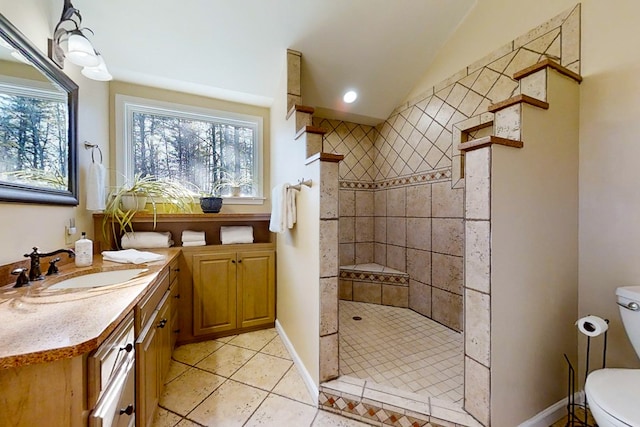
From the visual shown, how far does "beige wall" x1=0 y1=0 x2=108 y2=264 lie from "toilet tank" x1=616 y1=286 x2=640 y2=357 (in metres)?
2.94

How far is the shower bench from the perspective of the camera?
9.88ft

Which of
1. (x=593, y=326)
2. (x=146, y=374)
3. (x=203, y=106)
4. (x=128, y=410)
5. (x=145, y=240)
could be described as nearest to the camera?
(x=128, y=410)

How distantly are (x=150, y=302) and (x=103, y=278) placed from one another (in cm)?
42

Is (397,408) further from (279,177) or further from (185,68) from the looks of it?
(185,68)

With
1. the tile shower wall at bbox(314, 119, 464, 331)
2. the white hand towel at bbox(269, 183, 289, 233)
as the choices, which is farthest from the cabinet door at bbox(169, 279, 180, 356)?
the tile shower wall at bbox(314, 119, 464, 331)

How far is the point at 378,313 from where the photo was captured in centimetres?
288

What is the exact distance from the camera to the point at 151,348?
131 centimetres

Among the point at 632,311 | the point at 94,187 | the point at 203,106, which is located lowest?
the point at 632,311

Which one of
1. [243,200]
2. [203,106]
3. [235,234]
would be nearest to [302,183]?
[235,234]

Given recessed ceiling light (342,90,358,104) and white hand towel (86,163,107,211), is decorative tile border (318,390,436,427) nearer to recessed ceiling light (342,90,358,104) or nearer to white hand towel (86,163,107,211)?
white hand towel (86,163,107,211)

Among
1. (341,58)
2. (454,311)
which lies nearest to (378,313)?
(454,311)

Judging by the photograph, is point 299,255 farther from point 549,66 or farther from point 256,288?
point 549,66

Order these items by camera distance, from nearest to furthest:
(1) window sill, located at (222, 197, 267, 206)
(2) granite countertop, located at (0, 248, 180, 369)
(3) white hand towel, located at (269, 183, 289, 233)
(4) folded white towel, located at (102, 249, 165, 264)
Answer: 1. (2) granite countertop, located at (0, 248, 180, 369)
2. (4) folded white towel, located at (102, 249, 165, 264)
3. (3) white hand towel, located at (269, 183, 289, 233)
4. (1) window sill, located at (222, 197, 267, 206)

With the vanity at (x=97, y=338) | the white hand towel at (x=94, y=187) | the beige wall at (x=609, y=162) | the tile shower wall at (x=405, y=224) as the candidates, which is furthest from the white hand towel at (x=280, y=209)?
the beige wall at (x=609, y=162)
